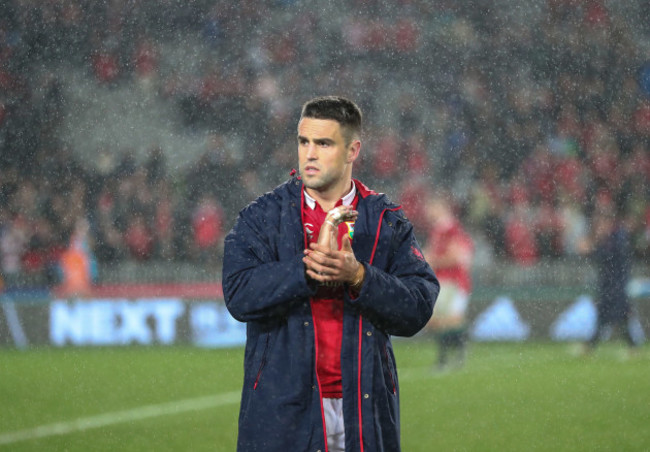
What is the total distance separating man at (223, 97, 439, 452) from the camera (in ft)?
8.97

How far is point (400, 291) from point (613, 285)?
6897 millimetres

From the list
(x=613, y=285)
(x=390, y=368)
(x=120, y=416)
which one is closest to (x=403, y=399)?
(x=120, y=416)

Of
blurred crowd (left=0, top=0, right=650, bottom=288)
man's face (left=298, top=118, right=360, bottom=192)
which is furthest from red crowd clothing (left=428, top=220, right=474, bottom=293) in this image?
man's face (left=298, top=118, right=360, bottom=192)

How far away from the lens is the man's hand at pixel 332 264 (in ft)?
8.58

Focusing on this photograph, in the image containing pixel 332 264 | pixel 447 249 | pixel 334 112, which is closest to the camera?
pixel 332 264

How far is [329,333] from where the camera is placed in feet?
9.23

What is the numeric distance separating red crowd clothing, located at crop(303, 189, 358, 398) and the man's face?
131 mm

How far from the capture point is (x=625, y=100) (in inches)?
504

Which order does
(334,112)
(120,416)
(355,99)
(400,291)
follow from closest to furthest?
(400,291) → (334,112) → (120,416) → (355,99)

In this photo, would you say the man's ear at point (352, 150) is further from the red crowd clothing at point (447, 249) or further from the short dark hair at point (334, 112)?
the red crowd clothing at point (447, 249)

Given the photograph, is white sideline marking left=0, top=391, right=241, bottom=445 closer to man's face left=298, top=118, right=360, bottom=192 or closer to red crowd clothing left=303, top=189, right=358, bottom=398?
red crowd clothing left=303, top=189, right=358, bottom=398

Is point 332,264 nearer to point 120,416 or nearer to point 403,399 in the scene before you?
point 120,416

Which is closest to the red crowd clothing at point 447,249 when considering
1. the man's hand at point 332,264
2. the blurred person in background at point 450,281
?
the blurred person in background at point 450,281

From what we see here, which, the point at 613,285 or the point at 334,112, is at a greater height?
the point at 334,112
